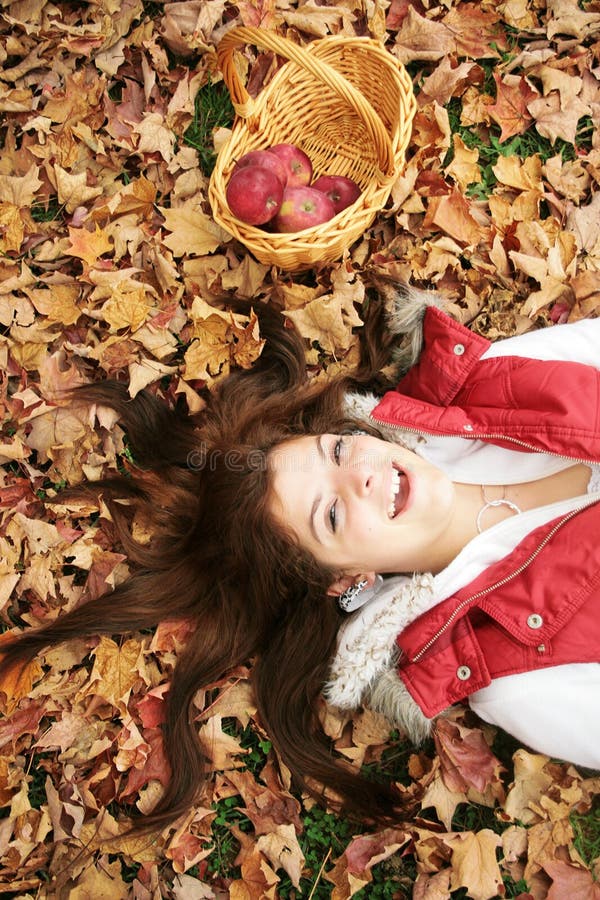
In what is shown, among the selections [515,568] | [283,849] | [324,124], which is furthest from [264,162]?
[283,849]

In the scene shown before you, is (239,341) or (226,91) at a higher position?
(226,91)

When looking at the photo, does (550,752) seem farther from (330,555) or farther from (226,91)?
(226,91)

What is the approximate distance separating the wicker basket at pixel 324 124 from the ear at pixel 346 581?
1308mm

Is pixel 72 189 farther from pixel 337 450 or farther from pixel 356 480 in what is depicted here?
pixel 356 480

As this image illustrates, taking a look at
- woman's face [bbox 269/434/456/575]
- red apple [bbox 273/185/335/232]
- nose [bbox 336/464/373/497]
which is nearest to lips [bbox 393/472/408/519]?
woman's face [bbox 269/434/456/575]

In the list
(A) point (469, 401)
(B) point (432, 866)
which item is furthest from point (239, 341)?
(B) point (432, 866)

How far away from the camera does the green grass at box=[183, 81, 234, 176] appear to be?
3.57 metres

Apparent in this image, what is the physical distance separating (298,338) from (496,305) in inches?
36.4

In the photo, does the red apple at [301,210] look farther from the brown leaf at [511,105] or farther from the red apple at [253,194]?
the brown leaf at [511,105]

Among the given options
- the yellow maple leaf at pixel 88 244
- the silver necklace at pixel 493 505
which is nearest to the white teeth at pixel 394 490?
the silver necklace at pixel 493 505

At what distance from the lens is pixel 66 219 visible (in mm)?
3475

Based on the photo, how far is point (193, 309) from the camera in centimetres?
322

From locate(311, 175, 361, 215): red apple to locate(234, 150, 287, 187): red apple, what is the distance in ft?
0.82

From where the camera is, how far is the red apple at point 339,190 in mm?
3344
